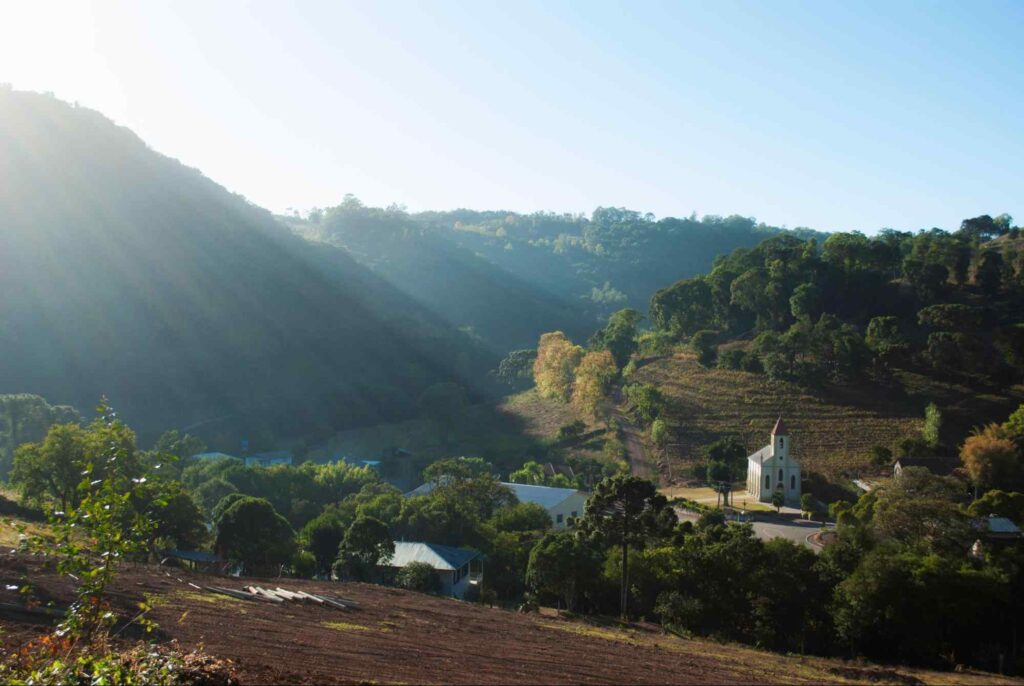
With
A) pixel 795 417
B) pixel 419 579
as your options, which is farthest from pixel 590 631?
pixel 795 417

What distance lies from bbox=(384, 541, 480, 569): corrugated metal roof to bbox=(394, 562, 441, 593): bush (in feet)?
2.67

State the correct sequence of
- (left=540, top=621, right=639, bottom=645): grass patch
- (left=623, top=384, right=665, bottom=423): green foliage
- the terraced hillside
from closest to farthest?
(left=540, top=621, right=639, bottom=645): grass patch < the terraced hillside < (left=623, top=384, right=665, bottom=423): green foliage

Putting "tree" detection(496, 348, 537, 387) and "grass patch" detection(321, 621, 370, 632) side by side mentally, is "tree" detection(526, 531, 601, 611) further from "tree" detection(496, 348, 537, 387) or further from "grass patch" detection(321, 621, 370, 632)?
"tree" detection(496, 348, 537, 387)

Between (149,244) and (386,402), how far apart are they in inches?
1172

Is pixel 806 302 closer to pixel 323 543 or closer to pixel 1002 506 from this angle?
pixel 1002 506

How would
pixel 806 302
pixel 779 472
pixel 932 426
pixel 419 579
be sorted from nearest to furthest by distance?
pixel 419 579
pixel 779 472
pixel 932 426
pixel 806 302

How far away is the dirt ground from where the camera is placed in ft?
37.5

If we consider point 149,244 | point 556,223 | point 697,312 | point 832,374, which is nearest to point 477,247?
point 556,223

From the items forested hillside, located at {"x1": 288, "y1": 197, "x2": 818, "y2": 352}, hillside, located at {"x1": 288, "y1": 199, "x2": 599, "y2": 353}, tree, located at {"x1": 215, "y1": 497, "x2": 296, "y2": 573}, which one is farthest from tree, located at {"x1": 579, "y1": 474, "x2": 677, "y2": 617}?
forested hillside, located at {"x1": 288, "y1": 197, "x2": 818, "y2": 352}

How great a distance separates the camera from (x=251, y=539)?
84.1 feet

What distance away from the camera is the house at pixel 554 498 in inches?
1448

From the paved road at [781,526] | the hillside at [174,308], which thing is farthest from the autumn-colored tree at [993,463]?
the hillside at [174,308]

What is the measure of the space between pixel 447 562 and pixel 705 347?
110 ft

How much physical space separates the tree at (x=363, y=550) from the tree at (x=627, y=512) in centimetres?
693
